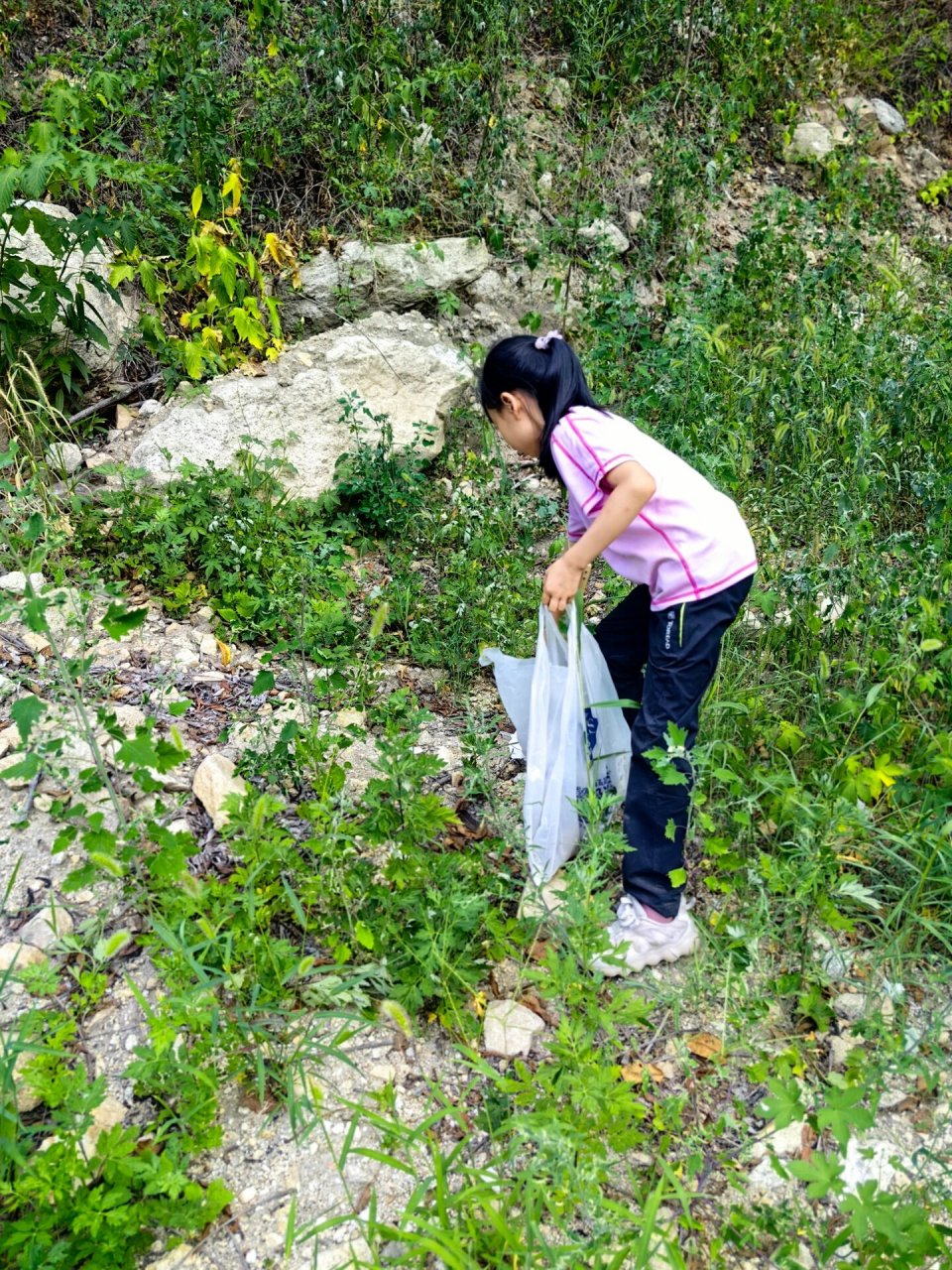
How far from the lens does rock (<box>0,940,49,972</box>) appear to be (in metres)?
2.29

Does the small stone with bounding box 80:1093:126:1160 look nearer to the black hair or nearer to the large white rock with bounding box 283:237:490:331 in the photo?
the black hair

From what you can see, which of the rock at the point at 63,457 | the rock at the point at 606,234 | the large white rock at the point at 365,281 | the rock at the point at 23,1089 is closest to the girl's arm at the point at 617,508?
the rock at the point at 23,1089

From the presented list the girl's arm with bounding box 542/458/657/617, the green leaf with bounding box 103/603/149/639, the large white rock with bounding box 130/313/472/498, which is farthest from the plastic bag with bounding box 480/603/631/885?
the large white rock with bounding box 130/313/472/498

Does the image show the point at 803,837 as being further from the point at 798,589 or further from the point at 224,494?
the point at 224,494

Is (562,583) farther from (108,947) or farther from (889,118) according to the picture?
(889,118)

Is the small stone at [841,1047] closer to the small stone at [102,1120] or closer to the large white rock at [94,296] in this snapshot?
the small stone at [102,1120]

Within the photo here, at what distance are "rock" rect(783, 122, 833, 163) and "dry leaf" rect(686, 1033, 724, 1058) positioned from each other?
6.64 m

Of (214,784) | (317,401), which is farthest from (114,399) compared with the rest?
(214,784)

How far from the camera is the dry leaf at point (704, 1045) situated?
2369 millimetres

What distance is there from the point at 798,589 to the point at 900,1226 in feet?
6.54

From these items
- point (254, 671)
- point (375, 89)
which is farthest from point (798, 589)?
point (375, 89)

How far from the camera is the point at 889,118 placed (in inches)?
296

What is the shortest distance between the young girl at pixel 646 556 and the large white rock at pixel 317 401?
1.93m

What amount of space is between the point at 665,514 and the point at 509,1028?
1.33 meters
